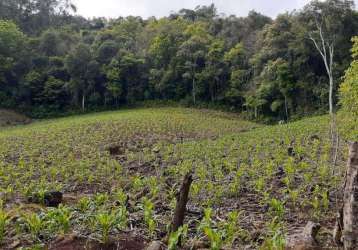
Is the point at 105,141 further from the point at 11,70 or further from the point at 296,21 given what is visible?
the point at 11,70

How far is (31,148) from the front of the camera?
20.1m

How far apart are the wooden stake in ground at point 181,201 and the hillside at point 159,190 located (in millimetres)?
238

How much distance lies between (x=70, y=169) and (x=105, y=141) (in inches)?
360

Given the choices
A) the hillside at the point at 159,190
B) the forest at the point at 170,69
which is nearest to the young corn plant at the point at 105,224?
the hillside at the point at 159,190

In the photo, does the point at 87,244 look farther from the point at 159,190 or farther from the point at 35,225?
the point at 159,190

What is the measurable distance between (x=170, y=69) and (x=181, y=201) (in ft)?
143

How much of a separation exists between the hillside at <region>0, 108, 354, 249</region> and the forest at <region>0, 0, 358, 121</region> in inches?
601

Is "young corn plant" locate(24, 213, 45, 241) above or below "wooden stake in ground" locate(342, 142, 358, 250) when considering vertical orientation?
below

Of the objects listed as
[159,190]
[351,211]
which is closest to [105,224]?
[351,211]

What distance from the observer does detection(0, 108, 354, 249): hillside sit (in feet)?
17.1

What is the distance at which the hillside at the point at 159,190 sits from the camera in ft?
17.1

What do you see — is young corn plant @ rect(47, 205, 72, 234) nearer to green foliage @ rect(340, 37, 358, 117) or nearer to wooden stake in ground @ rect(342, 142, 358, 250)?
wooden stake in ground @ rect(342, 142, 358, 250)

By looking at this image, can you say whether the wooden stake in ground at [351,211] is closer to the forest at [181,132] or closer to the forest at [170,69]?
the forest at [181,132]

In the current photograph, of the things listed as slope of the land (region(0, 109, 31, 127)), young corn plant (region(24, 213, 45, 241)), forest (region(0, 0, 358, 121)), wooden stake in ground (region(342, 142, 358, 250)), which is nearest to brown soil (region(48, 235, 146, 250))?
young corn plant (region(24, 213, 45, 241))
